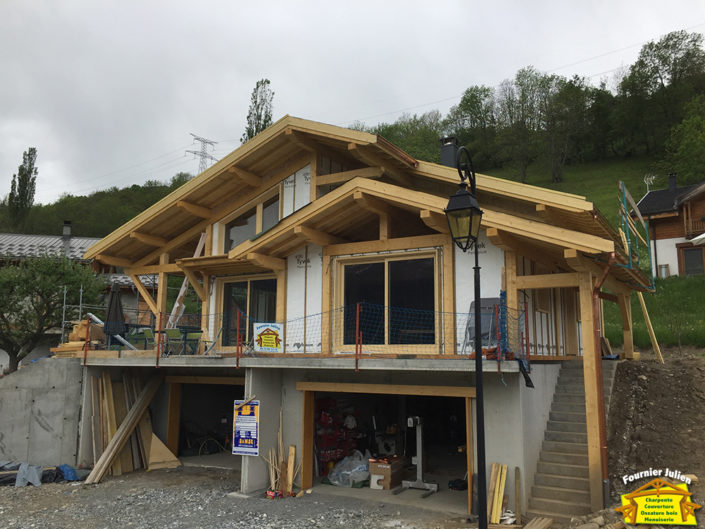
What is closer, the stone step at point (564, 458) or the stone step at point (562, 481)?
the stone step at point (562, 481)

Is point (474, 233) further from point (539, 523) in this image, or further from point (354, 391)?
point (354, 391)

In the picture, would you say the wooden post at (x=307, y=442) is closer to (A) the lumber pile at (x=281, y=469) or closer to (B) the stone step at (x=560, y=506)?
(A) the lumber pile at (x=281, y=469)

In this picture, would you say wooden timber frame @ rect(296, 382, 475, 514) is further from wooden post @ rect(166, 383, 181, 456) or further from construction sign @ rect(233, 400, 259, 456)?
wooden post @ rect(166, 383, 181, 456)

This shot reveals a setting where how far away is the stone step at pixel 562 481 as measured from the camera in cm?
934

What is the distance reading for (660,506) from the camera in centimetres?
776

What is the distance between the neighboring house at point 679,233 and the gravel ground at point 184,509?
81.6 feet

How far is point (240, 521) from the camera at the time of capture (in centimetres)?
965

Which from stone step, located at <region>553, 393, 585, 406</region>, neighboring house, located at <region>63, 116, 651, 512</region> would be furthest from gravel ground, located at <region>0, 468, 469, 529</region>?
stone step, located at <region>553, 393, 585, 406</region>

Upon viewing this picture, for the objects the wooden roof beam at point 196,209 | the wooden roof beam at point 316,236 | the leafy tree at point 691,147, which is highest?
the leafy tree at point 691,147

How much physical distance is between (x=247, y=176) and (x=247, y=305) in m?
Result: 3.37

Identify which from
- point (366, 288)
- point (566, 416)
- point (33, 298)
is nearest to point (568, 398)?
point (566, 416)

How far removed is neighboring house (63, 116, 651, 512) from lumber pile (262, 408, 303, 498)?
0.18 m

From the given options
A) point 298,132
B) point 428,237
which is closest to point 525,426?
point 428,237

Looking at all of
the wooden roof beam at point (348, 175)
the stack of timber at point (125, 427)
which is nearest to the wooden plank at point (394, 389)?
the wooden roof beam at point (348, 175)
